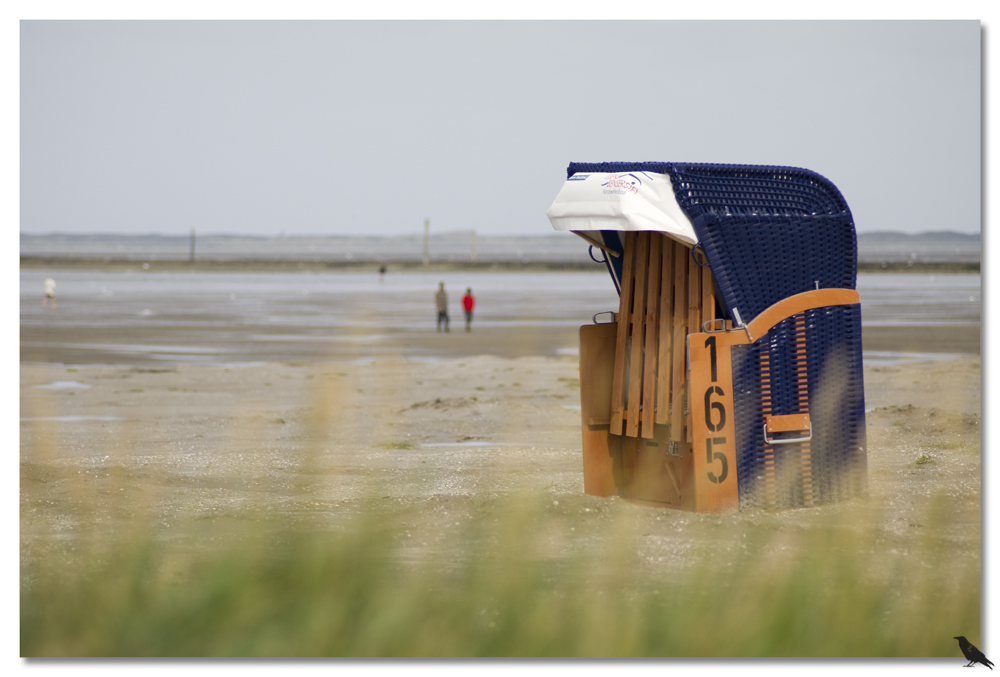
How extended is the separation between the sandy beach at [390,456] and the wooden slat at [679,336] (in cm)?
62

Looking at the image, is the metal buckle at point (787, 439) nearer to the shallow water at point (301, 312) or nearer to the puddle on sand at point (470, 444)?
the puddle on sand at point (470, 444)

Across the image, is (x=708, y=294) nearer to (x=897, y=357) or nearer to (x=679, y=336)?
(x=679, y=336)

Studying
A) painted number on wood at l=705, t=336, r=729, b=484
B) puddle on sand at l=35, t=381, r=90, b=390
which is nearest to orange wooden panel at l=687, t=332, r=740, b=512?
painted number on wood at l=705, t=336, r=729, b=484

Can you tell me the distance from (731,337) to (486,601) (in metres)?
2.32

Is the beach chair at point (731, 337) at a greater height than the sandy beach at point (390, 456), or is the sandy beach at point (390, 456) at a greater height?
the beach chair at point (731, 337)

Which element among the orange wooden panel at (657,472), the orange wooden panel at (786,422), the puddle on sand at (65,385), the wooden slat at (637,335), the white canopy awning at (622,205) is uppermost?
the white canopy awning at (622,205)

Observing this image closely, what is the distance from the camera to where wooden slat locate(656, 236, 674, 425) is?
23.6ft

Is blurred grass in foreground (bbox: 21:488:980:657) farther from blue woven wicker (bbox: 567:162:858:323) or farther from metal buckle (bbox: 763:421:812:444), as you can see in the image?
blue woven wicker (bbox: 567:162:858:323)

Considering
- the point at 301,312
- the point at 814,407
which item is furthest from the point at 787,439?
the point at 301,312

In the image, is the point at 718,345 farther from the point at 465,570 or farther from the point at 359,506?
the point at 359,506

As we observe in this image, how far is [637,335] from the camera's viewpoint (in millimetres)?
7473

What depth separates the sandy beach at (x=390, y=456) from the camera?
22.9ft

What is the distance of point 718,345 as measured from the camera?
674 cm

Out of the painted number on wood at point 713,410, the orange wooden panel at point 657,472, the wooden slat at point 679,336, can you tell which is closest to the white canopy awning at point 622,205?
the wooden slat at point 679,336
